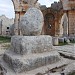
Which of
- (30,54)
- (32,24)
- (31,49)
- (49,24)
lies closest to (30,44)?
(31,49)

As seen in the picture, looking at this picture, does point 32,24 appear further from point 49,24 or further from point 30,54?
point 49,24

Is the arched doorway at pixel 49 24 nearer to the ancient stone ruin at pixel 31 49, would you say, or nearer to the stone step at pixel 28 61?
the ancient stone ruin at pixel 31 49

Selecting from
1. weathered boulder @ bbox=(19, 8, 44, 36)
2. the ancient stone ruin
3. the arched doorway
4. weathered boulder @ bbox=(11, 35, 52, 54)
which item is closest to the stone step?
the ancient stone ruin

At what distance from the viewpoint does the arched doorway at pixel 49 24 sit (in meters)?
23.3

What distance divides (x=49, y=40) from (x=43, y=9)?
18427 millimetres

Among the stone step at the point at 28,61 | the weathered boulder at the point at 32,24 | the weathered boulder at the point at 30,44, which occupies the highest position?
the weathered boulder at the point at 32,24

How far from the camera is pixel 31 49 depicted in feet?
15.6

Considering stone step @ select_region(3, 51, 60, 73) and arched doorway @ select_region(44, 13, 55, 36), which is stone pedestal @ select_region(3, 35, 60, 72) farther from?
arched doorway @ select_region(44, 13, 55, 36)

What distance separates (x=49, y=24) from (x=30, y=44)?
1902cm

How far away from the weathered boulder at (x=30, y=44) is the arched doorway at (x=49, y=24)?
18122mm

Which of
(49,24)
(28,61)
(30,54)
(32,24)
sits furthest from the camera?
(49,24)

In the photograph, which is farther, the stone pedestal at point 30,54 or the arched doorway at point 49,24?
the arched doorway at point 49,24

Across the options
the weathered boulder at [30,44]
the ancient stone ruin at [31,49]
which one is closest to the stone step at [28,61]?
the ancient stone ruin at [31,49]

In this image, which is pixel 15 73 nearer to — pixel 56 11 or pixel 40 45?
pixel 40 45
